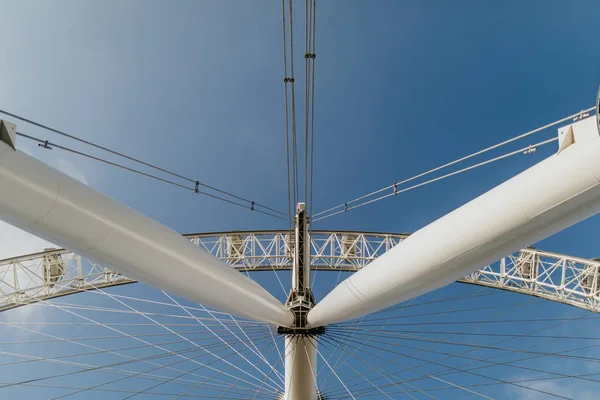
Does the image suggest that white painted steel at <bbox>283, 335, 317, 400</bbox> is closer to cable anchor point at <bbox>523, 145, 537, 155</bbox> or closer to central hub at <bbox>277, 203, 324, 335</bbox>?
central hub at <bbox>277, 203, 324, 335</bbox>

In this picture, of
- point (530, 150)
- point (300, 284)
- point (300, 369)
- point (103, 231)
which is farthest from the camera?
point (300, 284)

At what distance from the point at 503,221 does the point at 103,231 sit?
15.2 feet

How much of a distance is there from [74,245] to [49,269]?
2148 centimetres

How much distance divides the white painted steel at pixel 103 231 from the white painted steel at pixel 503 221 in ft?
8.90

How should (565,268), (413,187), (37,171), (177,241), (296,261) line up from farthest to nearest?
1. (565,268)
2. (296,261)
3. (413,187)
4. (177,241)
5. (37,171)

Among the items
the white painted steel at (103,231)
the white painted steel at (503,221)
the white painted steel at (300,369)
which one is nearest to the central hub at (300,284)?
the white painted steel at (300,369)

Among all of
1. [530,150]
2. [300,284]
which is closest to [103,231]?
[530,150]

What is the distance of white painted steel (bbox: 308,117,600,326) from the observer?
393 centimetres

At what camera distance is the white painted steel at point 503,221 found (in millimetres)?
3928

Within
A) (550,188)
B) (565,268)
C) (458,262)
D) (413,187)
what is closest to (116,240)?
(458,262)

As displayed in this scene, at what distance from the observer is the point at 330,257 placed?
82.3 feet

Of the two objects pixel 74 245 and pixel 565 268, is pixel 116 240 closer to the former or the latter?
pixel 74 245

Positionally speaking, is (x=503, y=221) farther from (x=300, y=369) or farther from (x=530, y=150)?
(x=300, y=369)

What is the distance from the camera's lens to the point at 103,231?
4840mm
